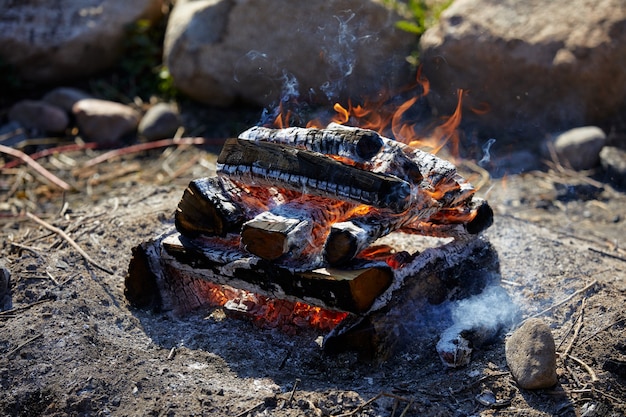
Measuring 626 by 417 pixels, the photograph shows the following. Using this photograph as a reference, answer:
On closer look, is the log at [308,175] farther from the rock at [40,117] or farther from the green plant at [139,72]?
the green plant at [139,72]

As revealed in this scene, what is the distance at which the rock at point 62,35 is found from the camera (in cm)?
772

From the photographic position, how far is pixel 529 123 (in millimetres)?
6559

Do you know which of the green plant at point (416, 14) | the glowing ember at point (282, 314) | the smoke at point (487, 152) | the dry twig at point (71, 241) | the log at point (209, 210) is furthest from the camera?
the green plant at point (416, 14)

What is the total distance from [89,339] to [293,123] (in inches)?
67.9

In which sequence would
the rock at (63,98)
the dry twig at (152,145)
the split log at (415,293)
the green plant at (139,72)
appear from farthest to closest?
the green plant at (139,72) < the rock at (63,98) < the dry twig at (152,145) < the split log at (415,293)

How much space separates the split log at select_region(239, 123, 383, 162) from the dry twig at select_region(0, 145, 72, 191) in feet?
10.9

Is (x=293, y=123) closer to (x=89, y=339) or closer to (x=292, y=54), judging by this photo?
(x=89, y=339)

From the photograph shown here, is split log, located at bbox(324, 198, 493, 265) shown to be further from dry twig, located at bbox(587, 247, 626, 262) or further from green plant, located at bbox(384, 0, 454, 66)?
green plant, located at bbox(384, 0, 454, 66)

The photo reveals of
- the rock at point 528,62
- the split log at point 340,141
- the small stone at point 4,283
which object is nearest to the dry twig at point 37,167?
the small stone at point 4,283

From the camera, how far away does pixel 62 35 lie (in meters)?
7.78

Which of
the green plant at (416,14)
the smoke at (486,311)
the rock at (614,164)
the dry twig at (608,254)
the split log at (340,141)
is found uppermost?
the split log at (340,141)

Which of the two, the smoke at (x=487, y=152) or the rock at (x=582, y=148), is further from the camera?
the rock at (x=582, y=148)

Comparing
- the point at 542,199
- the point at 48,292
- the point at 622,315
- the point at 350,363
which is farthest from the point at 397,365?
the point at 542,199

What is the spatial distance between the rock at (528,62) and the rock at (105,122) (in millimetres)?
3031
